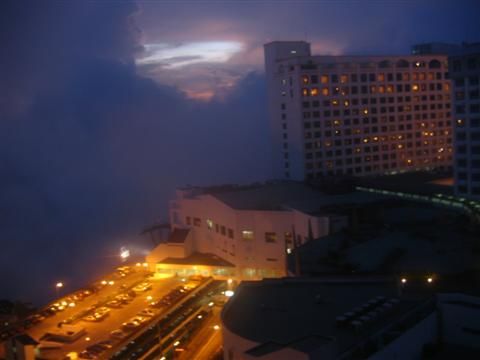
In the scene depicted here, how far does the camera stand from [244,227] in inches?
597

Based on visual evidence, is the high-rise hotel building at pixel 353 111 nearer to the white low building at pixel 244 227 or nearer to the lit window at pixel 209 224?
the white low building at pixel 244 227

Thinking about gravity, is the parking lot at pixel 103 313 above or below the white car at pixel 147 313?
below

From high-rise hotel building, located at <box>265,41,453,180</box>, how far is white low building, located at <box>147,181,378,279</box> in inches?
133

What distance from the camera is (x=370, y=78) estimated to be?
837 inches

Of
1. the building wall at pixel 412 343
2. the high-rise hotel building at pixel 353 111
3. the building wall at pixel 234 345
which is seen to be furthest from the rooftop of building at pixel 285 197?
the building wall at pixel 234 345

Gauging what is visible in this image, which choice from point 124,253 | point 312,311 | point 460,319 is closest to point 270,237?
point 312,311

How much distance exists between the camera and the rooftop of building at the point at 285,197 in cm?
1505

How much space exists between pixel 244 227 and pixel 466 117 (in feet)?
22.2

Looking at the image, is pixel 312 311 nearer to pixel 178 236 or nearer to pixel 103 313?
pixel 103 313

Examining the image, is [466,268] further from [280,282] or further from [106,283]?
[106,283]

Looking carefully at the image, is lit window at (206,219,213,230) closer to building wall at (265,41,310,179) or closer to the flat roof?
the flat roof

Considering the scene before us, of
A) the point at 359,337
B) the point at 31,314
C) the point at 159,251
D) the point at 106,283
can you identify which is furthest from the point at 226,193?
the point at 359,337

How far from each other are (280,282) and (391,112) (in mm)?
14691

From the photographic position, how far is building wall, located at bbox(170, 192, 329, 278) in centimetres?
1411
